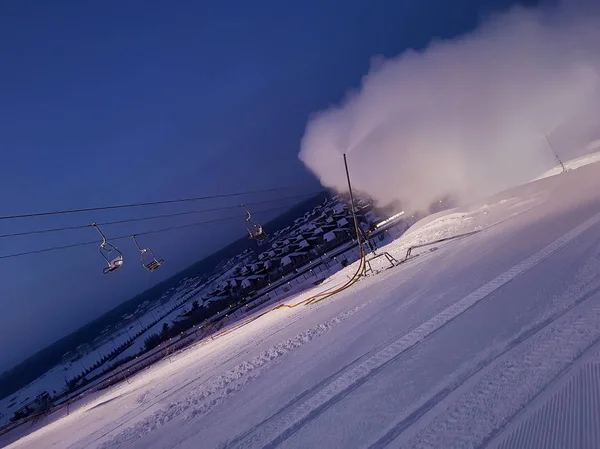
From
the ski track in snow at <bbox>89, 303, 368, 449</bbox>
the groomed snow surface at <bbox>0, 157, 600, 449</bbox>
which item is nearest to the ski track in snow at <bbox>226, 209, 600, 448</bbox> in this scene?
the groomed snow surface at <bbox>0, 157, 600, 449</bbox>

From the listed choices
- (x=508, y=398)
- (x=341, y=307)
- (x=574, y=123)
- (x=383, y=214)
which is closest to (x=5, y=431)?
(x=341, y=307)

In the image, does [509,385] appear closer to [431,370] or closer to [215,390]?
[431,370]

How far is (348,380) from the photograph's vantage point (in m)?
5.02

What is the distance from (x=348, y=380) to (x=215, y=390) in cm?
344

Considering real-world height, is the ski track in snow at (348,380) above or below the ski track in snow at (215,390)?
below

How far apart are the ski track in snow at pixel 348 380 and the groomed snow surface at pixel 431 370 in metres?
0.02

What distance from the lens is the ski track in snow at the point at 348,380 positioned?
4.51 m

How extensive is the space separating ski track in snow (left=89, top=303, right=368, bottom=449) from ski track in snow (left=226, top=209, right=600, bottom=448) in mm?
2080

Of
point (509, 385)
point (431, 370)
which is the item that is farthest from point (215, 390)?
point (509, 385)

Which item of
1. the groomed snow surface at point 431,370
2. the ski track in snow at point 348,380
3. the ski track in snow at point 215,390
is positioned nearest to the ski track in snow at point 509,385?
the groomed snow surface at point 431,370

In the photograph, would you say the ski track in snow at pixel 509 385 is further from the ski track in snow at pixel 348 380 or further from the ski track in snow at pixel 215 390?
the ski track in snow at pixel 215 390

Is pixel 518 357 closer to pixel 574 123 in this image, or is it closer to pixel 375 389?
pixel 375 389

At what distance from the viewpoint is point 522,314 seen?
4824 millimetres

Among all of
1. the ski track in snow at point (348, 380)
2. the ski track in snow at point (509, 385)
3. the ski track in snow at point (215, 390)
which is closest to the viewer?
the ski track in snow at point (509, 385)
